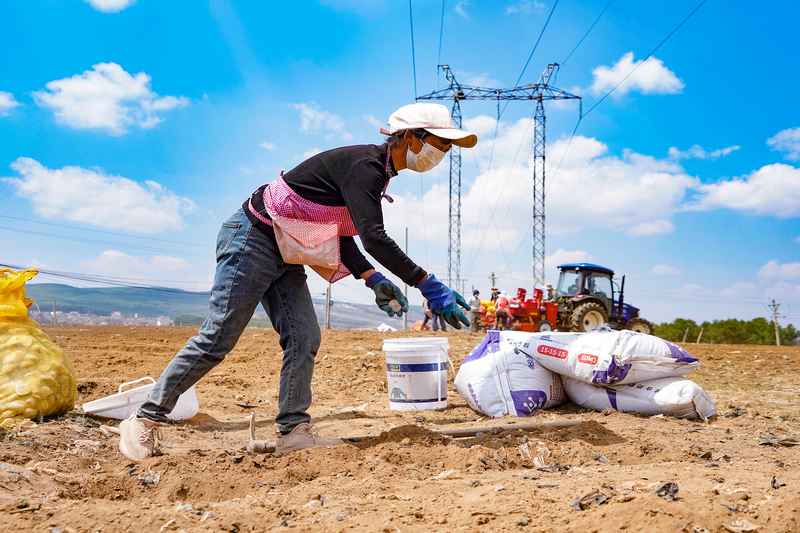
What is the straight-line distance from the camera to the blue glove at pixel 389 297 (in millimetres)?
2900

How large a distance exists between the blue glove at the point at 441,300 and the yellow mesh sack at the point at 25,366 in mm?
2069

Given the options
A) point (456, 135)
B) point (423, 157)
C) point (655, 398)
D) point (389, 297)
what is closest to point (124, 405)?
point (389, 297)

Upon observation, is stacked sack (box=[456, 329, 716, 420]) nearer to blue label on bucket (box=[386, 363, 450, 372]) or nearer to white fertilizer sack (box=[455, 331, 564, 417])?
white fertilizer sack (box=[455, 331, 564, 417])

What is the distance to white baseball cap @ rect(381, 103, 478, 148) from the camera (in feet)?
9.51

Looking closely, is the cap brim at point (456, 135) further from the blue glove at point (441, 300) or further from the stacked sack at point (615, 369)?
the stacked sack at point (615, 369)

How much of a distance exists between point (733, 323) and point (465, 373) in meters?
29.3

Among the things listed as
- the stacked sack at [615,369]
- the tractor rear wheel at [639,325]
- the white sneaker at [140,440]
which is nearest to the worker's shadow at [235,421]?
the stacked sack at [615,369]

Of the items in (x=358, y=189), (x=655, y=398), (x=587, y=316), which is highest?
(x=358, y=189)

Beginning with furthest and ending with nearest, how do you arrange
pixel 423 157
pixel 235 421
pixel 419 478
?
pixel 235 421
pixel 423 157
pixel 419 478

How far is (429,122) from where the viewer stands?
9.55 feet

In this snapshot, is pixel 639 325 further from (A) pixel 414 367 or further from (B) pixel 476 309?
(A) pixel 414 367

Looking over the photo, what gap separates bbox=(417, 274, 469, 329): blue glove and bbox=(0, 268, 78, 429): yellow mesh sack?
2069 mm

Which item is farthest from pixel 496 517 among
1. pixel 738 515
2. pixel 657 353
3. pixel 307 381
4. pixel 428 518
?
pixel 657 353

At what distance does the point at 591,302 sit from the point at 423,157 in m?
11.5
